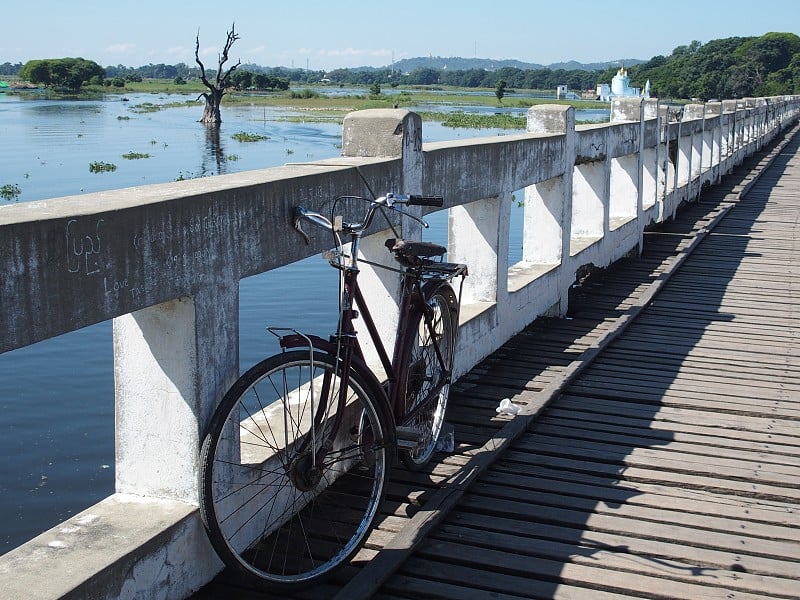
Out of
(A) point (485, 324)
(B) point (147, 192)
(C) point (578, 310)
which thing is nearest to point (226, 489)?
(B) point (147, 192)

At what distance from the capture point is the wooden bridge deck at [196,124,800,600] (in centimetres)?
381

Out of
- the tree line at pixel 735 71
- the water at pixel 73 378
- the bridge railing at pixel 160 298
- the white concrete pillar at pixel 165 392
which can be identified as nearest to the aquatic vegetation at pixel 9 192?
the water at pixel 73 378

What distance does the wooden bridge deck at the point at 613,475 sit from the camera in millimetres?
3811

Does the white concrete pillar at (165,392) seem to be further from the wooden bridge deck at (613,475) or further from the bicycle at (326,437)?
the wooden bridge deck at (613,475)

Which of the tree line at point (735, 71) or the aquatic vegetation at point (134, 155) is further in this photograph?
the tree line at point (735, 71)

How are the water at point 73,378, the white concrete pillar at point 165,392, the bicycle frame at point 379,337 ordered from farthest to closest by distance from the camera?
the water at point 73,378
the bicycle frame at point 379,337
the white concrete pillar at point 165,392

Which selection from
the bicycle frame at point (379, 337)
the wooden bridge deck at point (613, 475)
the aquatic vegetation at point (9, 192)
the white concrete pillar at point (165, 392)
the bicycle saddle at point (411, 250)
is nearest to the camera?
the white concrete pillar at point (165, 392)

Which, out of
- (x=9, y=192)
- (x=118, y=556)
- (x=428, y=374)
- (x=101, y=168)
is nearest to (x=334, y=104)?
(x=101, y=168)

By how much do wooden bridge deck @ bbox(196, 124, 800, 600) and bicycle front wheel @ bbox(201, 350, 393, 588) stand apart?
0.50 feet

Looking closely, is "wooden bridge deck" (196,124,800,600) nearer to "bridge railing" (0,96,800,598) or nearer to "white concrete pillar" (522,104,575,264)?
"bridge railing" (0,96,800,598)

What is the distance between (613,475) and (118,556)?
2483 mm

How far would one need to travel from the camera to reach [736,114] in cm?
2336

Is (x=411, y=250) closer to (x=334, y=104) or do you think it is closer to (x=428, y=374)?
(x=428, y=374)

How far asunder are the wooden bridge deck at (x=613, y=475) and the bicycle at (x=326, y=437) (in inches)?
6.9
